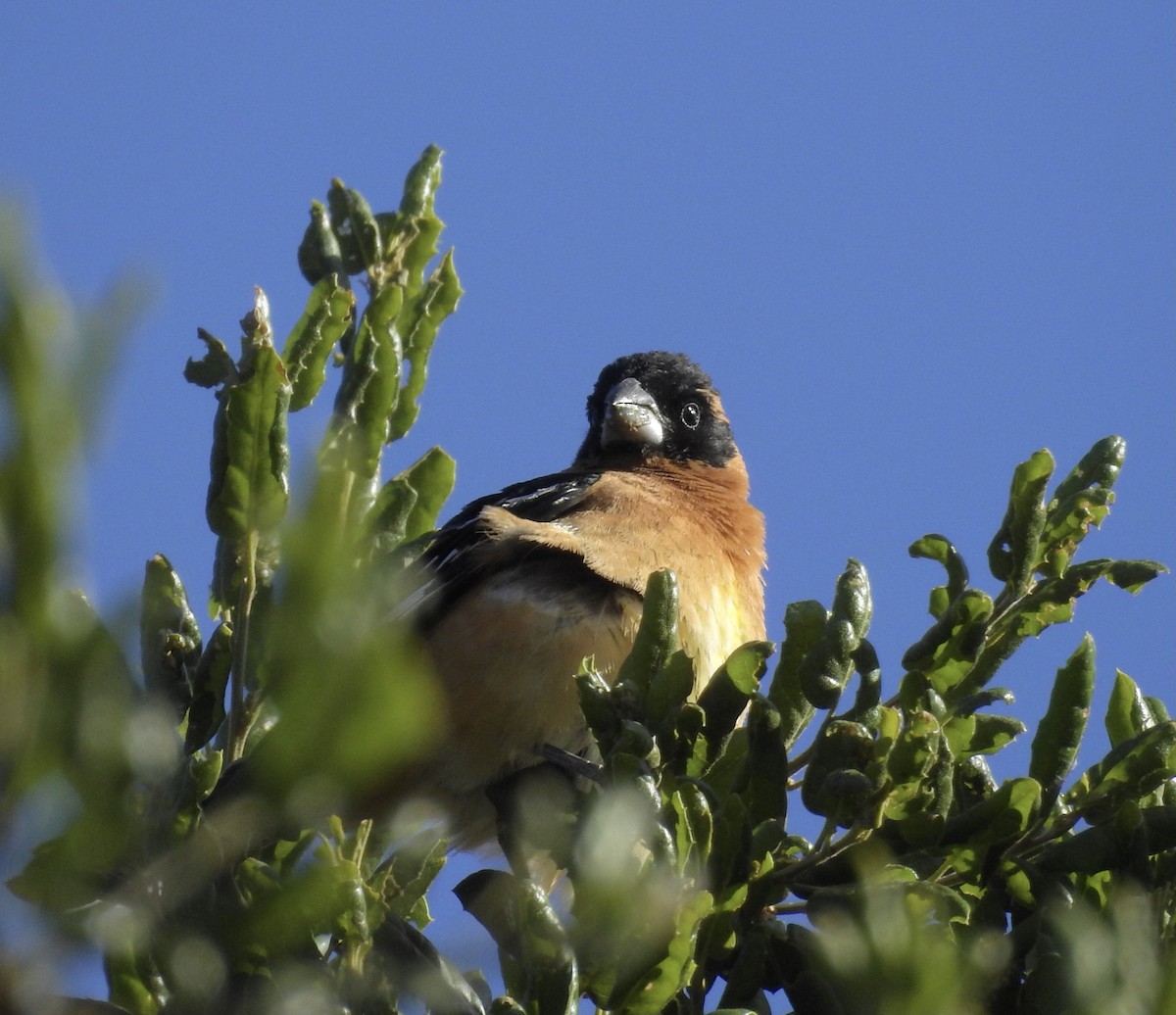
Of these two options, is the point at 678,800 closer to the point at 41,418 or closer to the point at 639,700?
the point at 639,700

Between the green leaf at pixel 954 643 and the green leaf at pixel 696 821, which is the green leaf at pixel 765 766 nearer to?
the green leaf at pixel 696 821

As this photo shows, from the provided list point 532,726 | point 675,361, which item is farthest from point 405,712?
point 675,361

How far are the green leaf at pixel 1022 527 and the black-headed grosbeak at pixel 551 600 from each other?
38.5 inches

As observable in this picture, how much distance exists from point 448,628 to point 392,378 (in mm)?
1100

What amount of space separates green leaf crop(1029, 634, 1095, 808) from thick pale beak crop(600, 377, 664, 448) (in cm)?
338

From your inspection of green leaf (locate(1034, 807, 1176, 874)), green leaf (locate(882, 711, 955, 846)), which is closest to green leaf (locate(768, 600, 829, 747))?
green leaf (locate(882, 711, 955, 846))

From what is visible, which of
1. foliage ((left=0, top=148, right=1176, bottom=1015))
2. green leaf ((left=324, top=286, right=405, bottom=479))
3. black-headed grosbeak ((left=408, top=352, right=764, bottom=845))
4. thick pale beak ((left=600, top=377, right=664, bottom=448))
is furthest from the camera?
thick pale beak ((left=600, top=377, right=664, bottom=448))

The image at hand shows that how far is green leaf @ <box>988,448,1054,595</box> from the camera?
3227 millimetres

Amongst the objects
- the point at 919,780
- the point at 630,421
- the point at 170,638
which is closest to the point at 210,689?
the point at 170,638

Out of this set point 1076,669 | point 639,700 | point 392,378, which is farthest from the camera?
point 392,378

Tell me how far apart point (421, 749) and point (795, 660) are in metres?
1.72

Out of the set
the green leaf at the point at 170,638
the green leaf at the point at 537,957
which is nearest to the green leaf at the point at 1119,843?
the green leaf at the point at 537,957

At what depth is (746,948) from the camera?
2654 mm

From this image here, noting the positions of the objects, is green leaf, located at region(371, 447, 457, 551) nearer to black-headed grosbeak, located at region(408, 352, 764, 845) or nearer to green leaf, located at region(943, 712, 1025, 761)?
black-headed grosbeak, located at region(408, 352, 764, 845)
